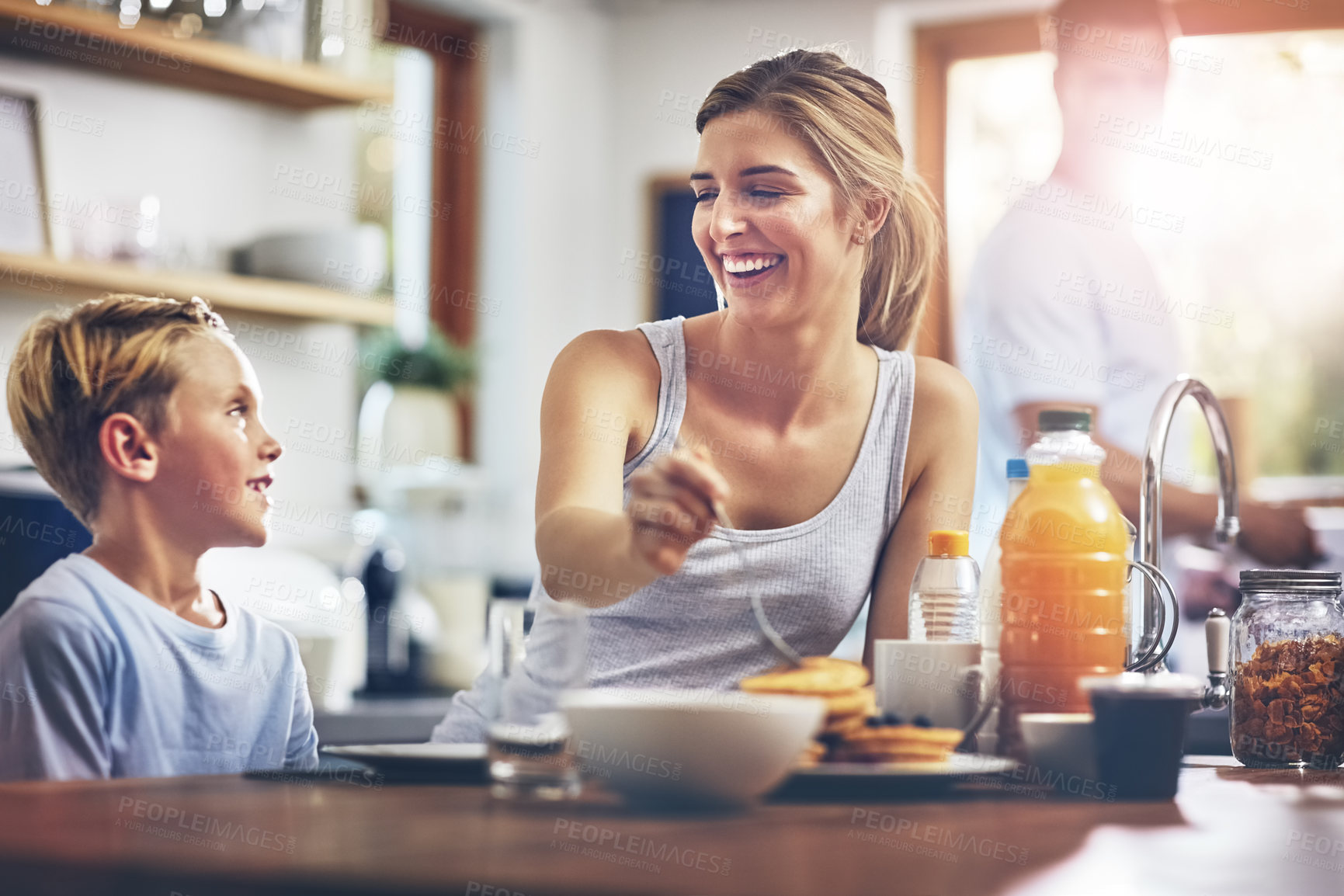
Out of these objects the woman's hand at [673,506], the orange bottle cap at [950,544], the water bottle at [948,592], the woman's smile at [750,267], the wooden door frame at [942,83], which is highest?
the wooden door frame at [942,83]

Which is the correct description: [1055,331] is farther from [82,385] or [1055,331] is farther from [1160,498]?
[82,385]

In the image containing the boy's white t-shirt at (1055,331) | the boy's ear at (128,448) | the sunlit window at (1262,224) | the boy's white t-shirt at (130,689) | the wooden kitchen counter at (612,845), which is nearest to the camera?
the wooden kitchen counter at (612,845)

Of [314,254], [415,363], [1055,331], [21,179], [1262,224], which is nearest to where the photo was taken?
[1055,331]

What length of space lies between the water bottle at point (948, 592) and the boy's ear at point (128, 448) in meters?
0.70

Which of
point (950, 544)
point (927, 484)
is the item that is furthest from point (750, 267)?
point (950, 544)

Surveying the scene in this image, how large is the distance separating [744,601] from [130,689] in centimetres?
56

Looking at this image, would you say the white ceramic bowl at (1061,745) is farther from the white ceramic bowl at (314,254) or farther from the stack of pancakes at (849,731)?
the white ceramic bowl at (314,254)

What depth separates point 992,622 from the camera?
3.34ft

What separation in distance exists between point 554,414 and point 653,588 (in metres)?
0.20

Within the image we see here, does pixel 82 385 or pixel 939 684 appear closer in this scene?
pixel 939 684

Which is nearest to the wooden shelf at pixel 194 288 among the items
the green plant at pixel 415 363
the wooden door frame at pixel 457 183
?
the green plant at pixel 415 363

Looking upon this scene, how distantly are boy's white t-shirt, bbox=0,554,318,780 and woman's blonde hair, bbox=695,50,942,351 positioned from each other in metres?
0.72

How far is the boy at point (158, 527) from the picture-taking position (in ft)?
3.77

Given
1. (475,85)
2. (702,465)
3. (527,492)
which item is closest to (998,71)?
(475,85)
